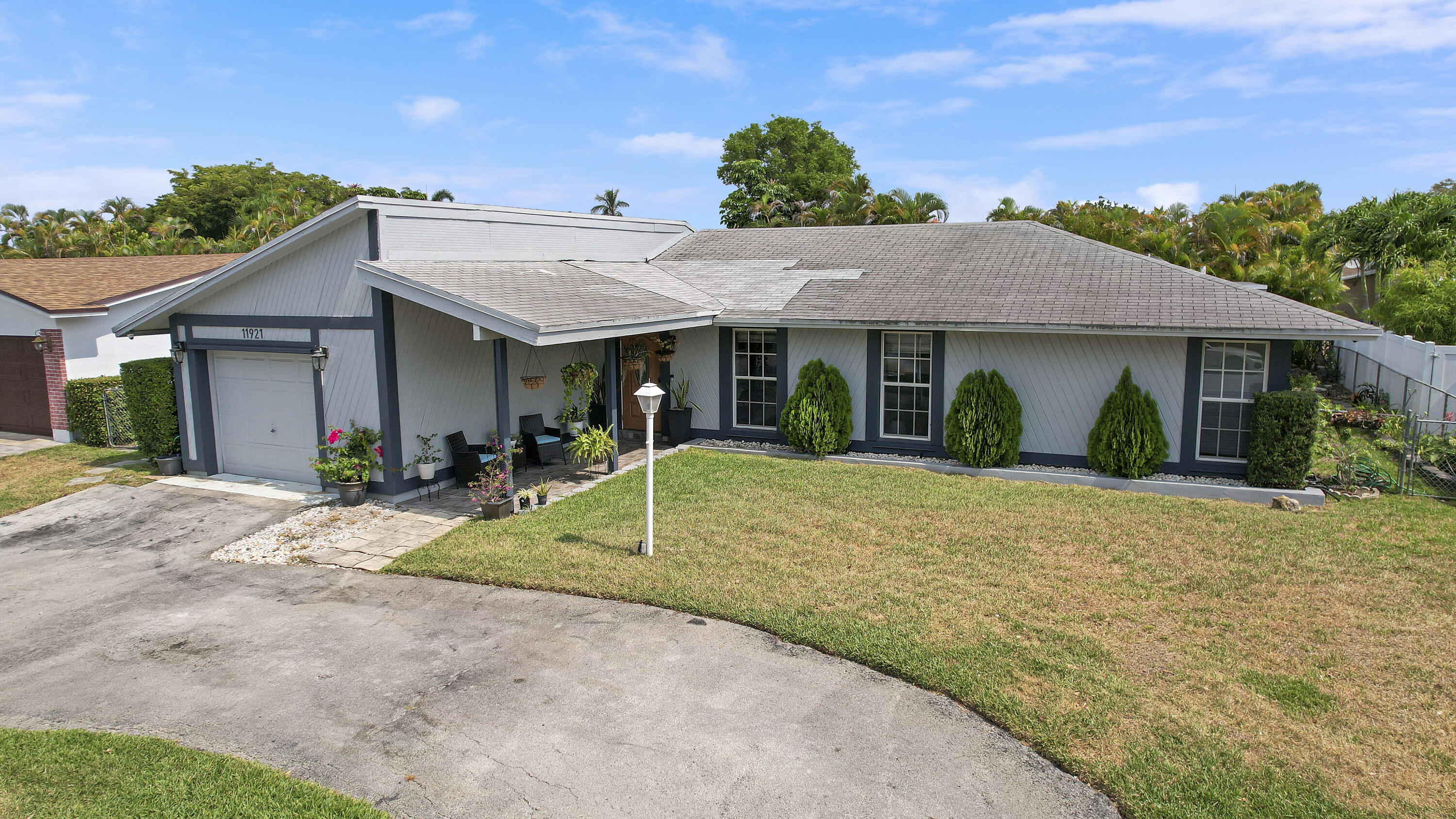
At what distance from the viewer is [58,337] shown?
16812mm

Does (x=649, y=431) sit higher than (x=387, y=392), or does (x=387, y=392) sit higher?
(x=387, y=392)

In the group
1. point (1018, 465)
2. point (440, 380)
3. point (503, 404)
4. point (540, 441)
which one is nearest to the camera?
point (503, 404)

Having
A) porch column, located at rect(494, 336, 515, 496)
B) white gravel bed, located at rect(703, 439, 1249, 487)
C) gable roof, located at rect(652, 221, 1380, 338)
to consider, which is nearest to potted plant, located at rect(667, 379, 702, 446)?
white gravel bed, located at rect(703, 439, 1249, 487)

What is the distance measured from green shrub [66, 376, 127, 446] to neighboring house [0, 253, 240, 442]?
1.29 ft

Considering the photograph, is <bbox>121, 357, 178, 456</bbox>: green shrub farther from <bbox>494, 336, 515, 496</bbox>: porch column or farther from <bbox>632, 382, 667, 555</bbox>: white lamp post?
<bbox>632, 382, 667, 555</bbox>: white lamp post

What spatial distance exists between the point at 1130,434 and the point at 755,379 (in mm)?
6401

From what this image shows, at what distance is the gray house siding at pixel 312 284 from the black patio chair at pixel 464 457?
2.31 metres

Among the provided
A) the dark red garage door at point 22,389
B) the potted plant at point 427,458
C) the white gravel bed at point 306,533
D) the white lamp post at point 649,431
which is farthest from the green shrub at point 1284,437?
the dark red garage door at point 22,389

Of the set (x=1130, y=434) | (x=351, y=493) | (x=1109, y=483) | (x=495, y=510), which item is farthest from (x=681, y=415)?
(x=1130, y=434)

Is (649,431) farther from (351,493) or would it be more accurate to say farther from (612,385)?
(351,493)

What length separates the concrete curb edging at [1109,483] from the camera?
38.4 ft

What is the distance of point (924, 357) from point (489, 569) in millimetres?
8214

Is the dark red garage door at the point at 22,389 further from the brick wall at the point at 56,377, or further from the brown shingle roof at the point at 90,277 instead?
the brown shingle roof at the point at 90,277

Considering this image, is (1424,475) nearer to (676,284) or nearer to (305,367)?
(676,284)
